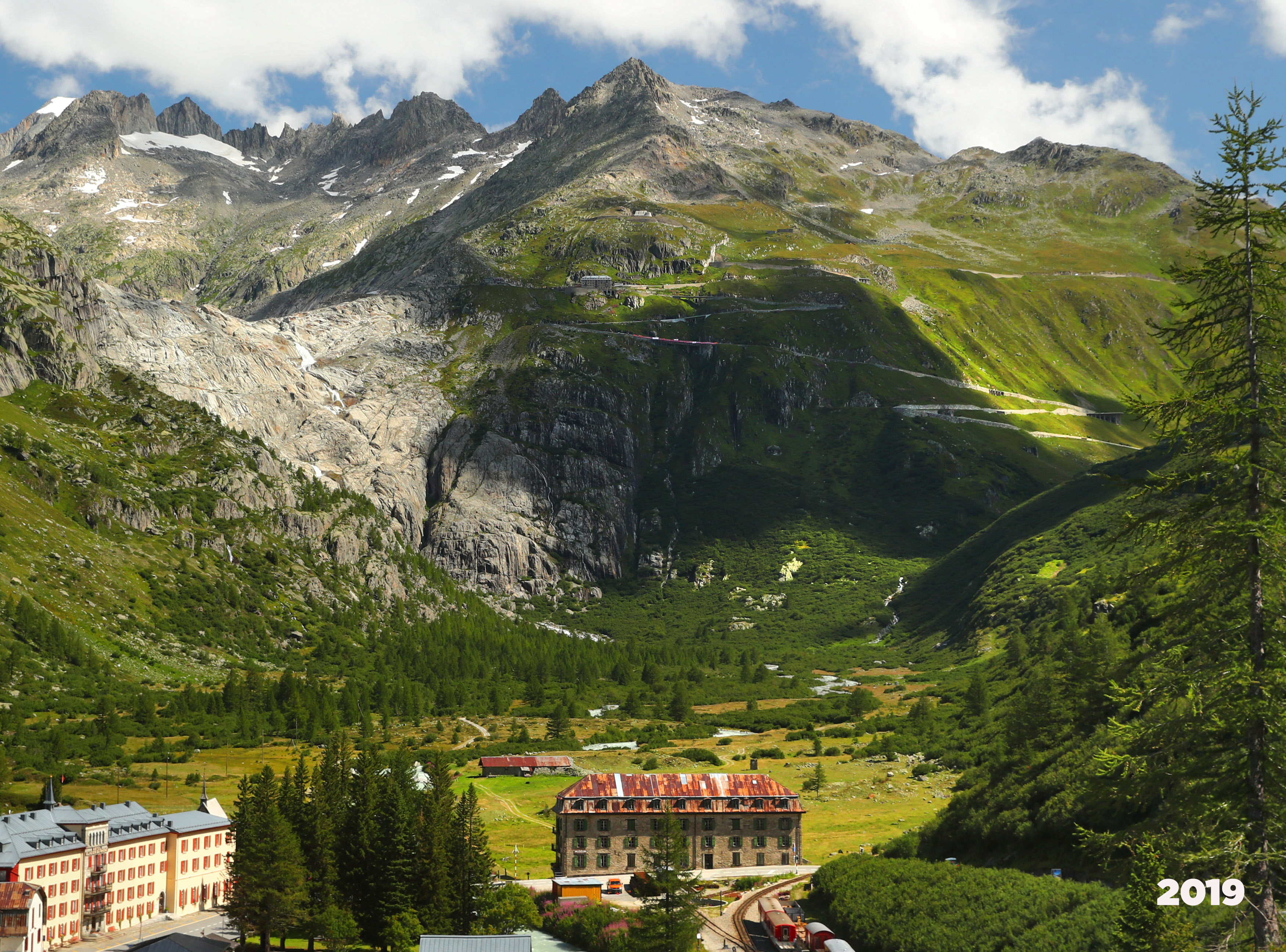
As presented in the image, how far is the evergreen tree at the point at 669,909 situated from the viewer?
6869 centimetres

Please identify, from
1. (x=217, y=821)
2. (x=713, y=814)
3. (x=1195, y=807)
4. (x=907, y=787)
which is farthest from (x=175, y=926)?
(x=1195, y=807)

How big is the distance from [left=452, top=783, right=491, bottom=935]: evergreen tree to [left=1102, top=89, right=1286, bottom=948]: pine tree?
66086 millimetres

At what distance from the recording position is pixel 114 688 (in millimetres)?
180375

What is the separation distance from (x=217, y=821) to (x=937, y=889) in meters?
77.1

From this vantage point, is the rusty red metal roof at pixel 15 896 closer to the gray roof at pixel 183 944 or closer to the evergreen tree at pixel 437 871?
the gray roof at pixel 183 944

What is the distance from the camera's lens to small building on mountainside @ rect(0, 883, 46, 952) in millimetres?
80375

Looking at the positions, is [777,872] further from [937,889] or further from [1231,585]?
[1231,585]

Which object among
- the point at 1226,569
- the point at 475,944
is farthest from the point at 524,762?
the point at 1226,569

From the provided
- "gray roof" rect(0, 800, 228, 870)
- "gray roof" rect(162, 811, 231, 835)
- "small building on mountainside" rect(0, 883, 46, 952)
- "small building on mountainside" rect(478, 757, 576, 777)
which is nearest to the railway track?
"small building on mountainside" rect(0, 883, 46, 952)

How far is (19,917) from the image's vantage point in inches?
3209

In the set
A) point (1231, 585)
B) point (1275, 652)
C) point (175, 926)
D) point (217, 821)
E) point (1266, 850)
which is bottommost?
point (175, 926)

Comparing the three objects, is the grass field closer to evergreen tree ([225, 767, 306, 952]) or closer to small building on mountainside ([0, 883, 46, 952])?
evergreen tree ([225, 767, 306, 952])

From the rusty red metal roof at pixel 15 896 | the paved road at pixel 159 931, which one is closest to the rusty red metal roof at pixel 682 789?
the paved road at pixel 159 931

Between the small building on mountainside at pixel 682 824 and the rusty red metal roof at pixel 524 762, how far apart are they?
47726 mm
